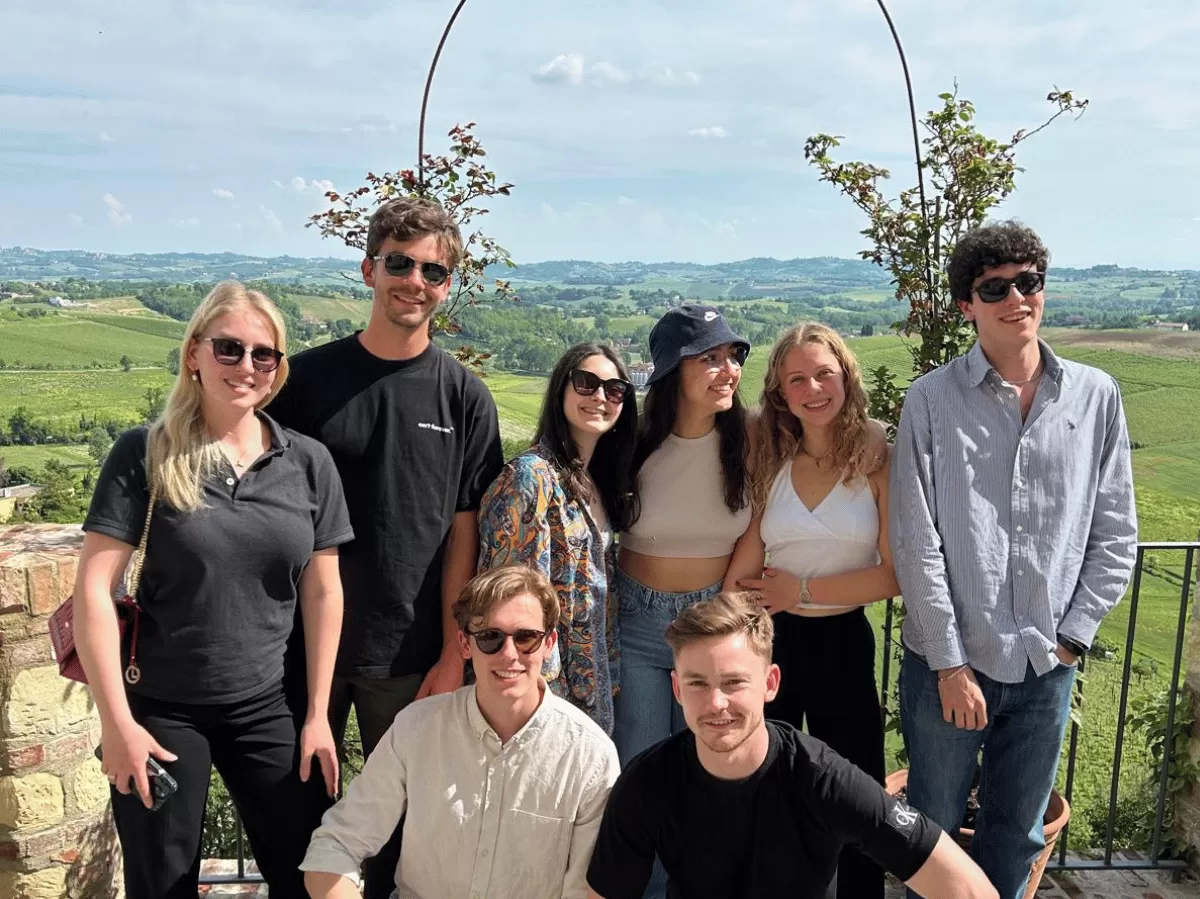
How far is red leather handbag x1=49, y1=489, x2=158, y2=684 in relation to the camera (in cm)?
212

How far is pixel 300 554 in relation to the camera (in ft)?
7.35

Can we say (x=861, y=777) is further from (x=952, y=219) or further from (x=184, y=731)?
(x=952, y=219)

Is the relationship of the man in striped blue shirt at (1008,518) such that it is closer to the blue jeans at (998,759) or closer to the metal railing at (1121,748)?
the blue jeans at (998,759)

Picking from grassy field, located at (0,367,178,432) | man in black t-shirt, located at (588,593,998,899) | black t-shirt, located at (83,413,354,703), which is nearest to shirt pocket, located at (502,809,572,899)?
man in black t-shirt, located at (588,593,998,899)

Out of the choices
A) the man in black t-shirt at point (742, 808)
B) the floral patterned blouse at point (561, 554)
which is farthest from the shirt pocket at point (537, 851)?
the floral patterned blouse at point (561, 554)

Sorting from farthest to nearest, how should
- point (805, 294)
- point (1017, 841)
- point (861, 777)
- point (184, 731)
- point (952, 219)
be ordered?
1. point (805, 294)
2. point (952, 219)
3. point (1017, 841)
4. point (184, 731)
5. point (861, 777)

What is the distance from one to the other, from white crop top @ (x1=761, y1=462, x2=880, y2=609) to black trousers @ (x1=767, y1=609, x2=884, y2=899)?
0.29 ft

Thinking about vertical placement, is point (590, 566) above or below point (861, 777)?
above

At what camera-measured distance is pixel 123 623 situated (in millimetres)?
2152

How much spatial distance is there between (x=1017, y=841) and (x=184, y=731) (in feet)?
7.23

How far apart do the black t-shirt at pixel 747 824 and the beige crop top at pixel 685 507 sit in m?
0.73

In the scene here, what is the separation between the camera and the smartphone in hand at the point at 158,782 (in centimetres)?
213

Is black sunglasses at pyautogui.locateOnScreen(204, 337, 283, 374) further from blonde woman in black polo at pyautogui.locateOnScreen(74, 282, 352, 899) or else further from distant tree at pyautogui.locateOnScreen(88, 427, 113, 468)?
distant tree at pyautogui.locateOnScreen(88, 427, 113, 468)

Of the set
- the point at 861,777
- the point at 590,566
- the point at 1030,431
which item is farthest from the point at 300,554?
the point at 1030,431
